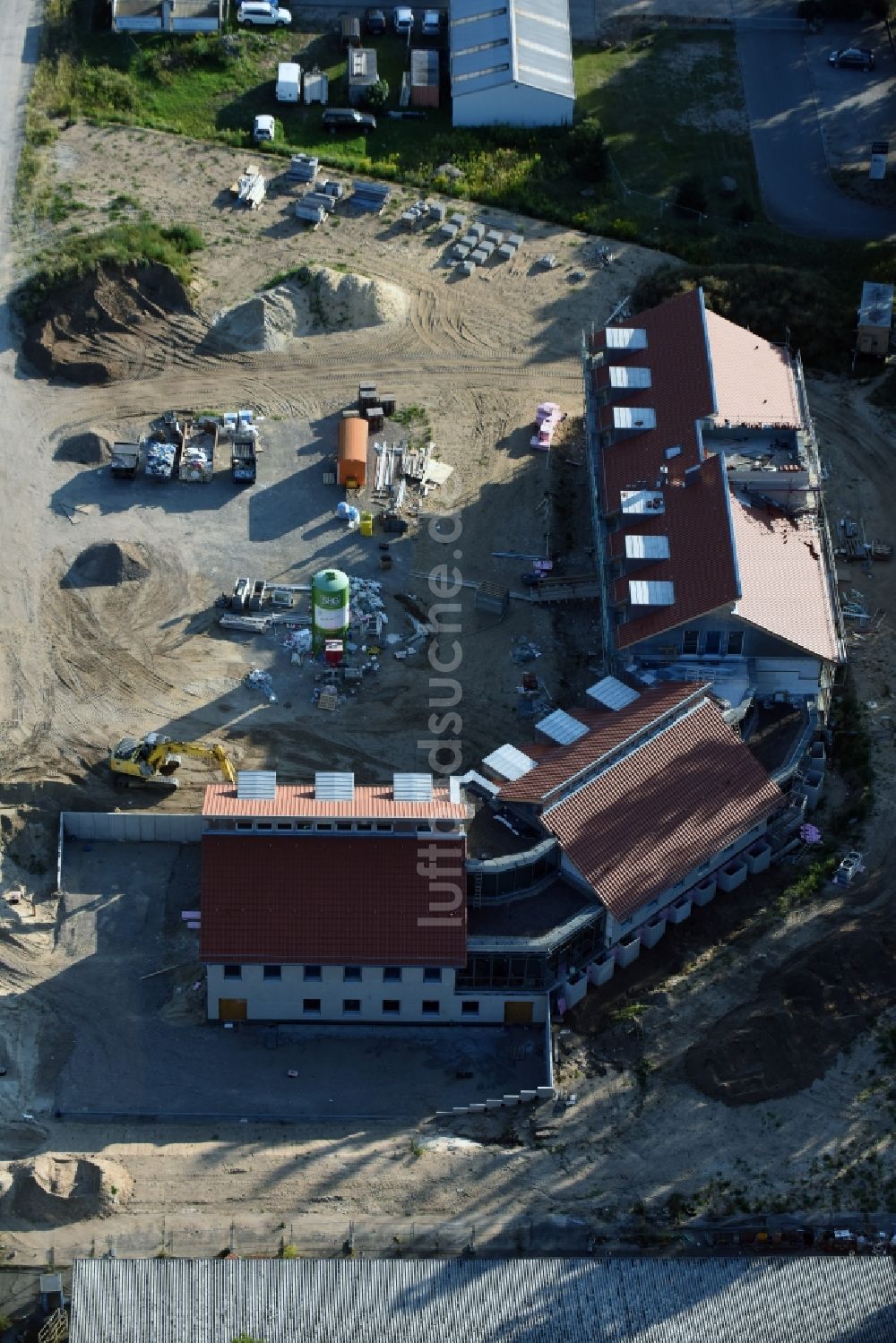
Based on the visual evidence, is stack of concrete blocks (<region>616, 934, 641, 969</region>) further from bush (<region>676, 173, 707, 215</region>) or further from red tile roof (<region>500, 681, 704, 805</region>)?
bush (<region>676, 173, 707, 215</region>)

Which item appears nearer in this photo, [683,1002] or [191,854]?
[683,1002]

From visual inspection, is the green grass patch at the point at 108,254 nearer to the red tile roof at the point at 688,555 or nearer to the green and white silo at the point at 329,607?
the green and white silo at the point at 329,607

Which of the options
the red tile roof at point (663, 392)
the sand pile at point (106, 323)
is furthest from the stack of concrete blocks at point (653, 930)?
the sand pile at point (106, 323)

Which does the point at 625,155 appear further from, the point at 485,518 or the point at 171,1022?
the point at 171,1022

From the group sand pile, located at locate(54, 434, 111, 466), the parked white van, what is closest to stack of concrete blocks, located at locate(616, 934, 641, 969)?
sand pile, located at locate(54, 434, 111, 466)

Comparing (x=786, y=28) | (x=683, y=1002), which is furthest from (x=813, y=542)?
(x=786, y=28)

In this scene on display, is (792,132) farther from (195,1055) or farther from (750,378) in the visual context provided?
(195,1055)
